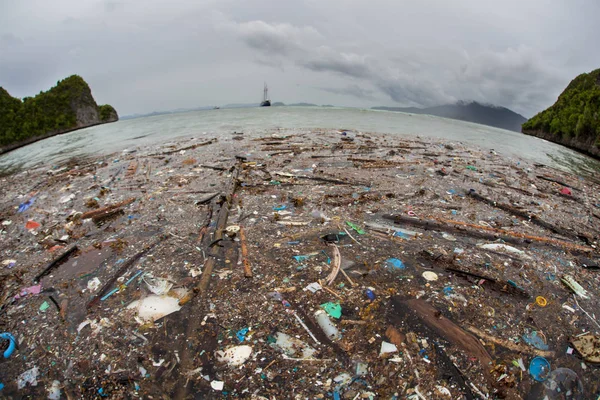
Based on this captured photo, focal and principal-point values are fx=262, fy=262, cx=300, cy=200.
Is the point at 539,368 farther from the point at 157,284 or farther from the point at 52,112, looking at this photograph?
the point at 52,112

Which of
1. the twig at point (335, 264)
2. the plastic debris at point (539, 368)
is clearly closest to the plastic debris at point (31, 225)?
the twig at point (335, 264)

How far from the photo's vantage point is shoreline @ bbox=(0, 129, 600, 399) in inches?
90.7

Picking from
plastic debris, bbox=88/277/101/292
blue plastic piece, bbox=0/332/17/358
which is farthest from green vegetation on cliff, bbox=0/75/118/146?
blue plastic piece, bbox=0/332/17/358

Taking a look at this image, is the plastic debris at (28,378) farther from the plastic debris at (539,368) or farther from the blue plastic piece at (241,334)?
the plastic debris at (539,368)

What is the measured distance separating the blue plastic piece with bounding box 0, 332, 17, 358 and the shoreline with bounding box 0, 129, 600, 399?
0.07 meters

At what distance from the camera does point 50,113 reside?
46062 millimetres

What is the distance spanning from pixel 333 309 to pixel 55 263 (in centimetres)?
406

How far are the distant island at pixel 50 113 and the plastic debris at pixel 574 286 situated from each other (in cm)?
4370

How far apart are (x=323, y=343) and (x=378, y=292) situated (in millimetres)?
986

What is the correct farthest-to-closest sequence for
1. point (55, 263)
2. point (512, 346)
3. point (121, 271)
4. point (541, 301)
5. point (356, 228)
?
point (356, 228)
point (55, 263)
point (121, 271)
point (541, 301)
point (512, 346)

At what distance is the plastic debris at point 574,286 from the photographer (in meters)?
3.32

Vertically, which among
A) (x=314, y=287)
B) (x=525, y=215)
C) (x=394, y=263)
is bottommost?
(x=314, y=287)

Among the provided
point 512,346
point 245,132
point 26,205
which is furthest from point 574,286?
point 245,132

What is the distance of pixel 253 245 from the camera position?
13.6ft
